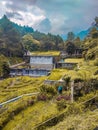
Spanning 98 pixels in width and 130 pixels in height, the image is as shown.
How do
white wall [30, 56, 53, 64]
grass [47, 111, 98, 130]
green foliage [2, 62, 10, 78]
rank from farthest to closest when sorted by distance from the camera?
white wall [30, 56, 53, 64] → green foliage [2, 62, 10, 78] → grass [47, 111, 98, 130]

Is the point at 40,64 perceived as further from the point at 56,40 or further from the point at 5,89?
the point at 56,40

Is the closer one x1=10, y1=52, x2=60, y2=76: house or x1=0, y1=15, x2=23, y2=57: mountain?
x1=10, y1=52, x2=60, y2=76: house

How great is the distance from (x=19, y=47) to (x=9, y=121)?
37193mm

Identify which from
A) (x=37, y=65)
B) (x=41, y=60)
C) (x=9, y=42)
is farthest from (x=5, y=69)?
(x=9, y=42)

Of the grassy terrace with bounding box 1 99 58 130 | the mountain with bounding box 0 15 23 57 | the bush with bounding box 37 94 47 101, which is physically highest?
the mountain with bounding box 0 15 23 57

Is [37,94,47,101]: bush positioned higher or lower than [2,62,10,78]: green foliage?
lower

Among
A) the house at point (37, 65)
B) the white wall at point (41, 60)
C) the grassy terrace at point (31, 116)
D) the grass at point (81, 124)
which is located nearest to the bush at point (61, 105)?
the grassy terrace at point (31, 116)

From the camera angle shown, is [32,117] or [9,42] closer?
[32,117]

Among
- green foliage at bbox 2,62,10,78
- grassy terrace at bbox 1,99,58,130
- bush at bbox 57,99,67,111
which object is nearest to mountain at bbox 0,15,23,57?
green foliage at bbox 2,62,10,78

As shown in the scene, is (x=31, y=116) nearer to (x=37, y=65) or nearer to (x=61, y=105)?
(x=61, y=105)

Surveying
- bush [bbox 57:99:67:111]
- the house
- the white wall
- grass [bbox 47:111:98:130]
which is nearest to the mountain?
the house

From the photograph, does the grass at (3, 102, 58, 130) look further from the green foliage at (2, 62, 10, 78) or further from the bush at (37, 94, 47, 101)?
the green foliage at (2, 62, 10, 78)

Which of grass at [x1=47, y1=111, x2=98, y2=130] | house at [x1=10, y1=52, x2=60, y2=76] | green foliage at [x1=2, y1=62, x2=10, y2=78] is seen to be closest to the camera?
grass at [x1=47, y1=111, x2=98, y2=130]

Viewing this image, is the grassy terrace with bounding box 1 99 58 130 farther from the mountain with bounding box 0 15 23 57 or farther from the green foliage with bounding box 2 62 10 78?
the mountain with bounding box 0 15 23 57
